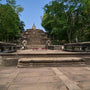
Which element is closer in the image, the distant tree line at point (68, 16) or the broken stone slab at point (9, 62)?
Result: the broken stone slab at point (9, 62)

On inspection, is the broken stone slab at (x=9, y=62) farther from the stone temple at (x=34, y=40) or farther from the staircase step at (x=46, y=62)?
the stone temple at (x=34, y=40)

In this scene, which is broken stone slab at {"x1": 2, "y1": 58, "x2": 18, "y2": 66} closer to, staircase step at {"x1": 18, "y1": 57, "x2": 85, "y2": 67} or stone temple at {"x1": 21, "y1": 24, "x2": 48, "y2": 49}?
staircase step at {"x1": 18, "y1": 57, "x2": 85, "y2": 67}

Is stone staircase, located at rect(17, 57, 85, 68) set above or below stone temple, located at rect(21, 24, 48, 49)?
below

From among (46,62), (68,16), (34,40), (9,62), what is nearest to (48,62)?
(46,62)

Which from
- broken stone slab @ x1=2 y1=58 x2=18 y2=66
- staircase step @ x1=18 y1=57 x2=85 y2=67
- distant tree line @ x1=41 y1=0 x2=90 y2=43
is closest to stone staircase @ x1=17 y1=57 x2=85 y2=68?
staircase step @ x1=18 y1=57 x2=85 y2=67

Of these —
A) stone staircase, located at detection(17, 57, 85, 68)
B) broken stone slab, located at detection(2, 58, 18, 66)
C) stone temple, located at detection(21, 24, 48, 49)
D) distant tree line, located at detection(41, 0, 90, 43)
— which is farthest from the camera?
stone temple, located at detection(21, 24, 48, 49)

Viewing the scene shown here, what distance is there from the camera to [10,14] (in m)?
22.7

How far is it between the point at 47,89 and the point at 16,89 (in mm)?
752

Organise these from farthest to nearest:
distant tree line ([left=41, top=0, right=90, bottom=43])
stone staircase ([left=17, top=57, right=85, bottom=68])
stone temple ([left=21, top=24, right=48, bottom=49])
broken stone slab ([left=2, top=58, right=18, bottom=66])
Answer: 1. stone temple ([left=21, top=24, right=48, bottom=49])
2. distant tree line ([left=41, top=0, right=90, bottom=43])
3. broken stone slab ([left=2, top=58, right=18, bottom=66])
4. stone staircase ([left=17, top=57, right=85, bottom=68])

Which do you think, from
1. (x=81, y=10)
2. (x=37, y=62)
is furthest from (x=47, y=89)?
(x=81, y=10)

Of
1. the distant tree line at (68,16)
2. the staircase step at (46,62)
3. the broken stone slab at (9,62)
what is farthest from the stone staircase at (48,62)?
the distant tree line at (68,16)

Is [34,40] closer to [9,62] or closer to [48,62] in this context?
[9,62]

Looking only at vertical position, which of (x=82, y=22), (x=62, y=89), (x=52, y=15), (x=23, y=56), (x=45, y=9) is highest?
(x=45, y=9)

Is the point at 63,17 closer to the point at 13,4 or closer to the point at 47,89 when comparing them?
the point at 13,4
